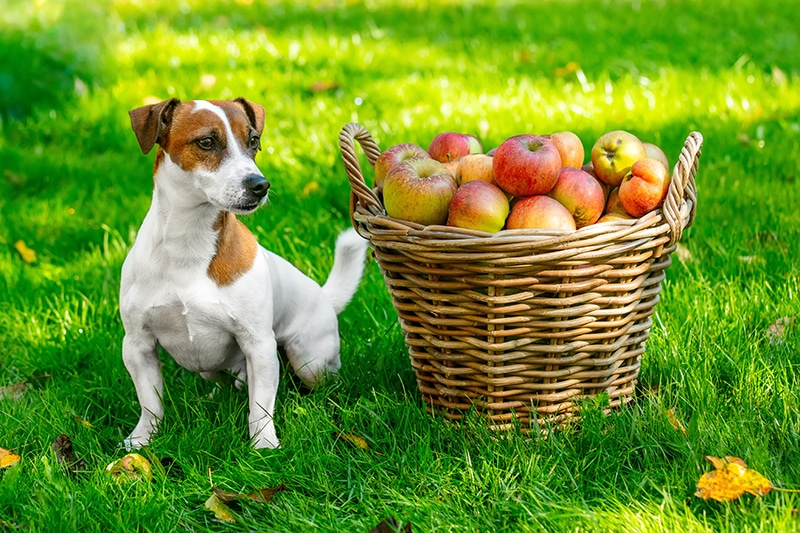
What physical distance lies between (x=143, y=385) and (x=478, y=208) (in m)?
1.26

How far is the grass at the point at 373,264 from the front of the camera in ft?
7.88

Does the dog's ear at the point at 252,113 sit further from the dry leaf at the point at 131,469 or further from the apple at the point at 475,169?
the dry leaf at the point at 131,469

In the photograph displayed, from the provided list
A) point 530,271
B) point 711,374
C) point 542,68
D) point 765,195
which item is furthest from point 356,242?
point 542,68

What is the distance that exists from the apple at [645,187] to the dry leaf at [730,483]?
75cm

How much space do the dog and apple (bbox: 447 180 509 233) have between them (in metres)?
0.58

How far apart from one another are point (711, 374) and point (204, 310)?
64.0 inches

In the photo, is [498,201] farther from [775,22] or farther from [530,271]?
[775,22]

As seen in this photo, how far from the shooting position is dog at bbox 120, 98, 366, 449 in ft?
8.82

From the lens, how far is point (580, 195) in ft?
8.48

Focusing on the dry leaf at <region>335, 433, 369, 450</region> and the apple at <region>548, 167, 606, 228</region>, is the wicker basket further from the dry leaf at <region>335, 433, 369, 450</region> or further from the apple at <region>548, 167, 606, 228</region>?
the dry leaf at <region>335, 433, 369, 450</region>

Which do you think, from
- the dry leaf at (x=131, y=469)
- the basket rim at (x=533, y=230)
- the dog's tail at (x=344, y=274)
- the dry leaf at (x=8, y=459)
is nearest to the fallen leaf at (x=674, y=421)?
the basket rim at (x=533, y=230)

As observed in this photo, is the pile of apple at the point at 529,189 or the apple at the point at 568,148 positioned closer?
the pile of apple at the point at 529,189

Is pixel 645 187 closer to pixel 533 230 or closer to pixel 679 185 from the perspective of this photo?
pixel 679 185

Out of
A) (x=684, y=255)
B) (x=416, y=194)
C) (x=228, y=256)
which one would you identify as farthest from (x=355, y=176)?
(x=684, y=255)
